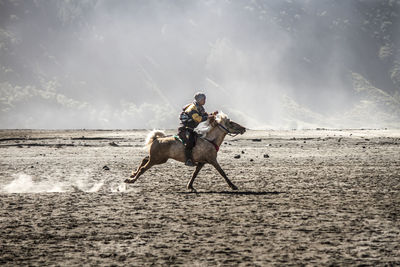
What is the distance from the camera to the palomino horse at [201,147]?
40.7ft

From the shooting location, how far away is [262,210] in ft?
30.9

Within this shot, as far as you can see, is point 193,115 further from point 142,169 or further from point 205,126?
point 142,169

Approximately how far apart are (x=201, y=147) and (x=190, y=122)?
0.68m

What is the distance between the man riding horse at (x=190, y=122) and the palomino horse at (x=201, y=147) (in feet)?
0.44

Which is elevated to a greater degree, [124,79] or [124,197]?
[124,79]

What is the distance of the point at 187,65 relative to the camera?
113 meters

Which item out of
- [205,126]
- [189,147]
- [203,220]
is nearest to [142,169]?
[189,147]

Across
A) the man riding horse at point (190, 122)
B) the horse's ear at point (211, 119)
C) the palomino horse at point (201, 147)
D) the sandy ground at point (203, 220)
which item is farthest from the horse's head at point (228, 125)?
the sandy ground at point (203, 220)

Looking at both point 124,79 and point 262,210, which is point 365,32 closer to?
point 124,79

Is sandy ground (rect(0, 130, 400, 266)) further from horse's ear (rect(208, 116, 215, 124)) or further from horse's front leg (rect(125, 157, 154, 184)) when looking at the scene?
horse's ear (rect(208, 116, 215, 124))

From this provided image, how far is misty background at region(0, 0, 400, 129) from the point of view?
3932 inches

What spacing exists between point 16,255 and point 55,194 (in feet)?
17.6

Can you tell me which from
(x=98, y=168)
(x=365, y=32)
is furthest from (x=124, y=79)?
(x=98, y=168)

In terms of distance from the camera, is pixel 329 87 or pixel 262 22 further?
pixel 262 22
